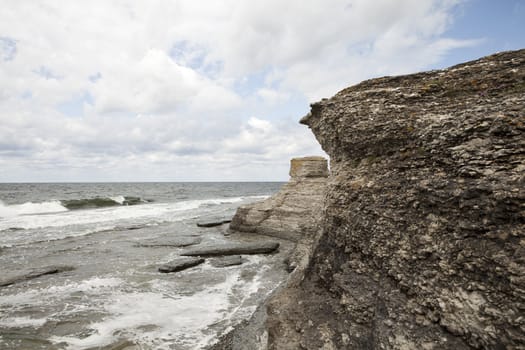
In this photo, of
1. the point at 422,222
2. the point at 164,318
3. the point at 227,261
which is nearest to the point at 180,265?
the point at 227,261

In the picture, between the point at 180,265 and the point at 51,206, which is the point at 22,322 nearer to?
the point at 180,265

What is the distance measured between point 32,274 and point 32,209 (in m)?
32.0

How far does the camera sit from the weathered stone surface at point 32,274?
10.3 m

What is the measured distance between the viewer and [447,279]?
10.8 ft

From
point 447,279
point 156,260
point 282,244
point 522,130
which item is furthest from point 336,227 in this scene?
point 282,244

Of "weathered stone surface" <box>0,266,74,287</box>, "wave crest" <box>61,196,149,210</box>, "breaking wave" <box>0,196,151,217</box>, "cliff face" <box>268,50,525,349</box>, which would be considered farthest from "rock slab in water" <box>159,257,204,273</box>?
"wave crest" <box>61,196,149,210</box>

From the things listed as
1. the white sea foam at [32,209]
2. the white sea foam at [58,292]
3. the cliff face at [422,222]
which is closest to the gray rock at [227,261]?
the white sea foam at [58,292]

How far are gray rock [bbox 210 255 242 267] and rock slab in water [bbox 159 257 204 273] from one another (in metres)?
0.62

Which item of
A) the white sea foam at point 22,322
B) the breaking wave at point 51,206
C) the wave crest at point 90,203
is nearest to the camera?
the white sea foam at point 22,322

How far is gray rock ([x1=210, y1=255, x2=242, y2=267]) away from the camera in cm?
1241

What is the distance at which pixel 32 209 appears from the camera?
36.7m

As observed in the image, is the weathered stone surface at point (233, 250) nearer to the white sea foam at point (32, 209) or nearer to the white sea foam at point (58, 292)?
the white sea foam at point (58, 292)

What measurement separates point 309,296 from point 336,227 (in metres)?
1.15

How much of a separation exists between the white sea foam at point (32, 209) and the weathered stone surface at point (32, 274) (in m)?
27.8
